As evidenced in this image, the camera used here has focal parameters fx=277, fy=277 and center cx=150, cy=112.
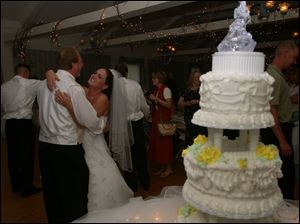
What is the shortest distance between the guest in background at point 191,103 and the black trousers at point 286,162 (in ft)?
0.80

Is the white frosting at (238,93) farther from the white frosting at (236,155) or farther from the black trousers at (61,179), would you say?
the black trousers at (61,179)

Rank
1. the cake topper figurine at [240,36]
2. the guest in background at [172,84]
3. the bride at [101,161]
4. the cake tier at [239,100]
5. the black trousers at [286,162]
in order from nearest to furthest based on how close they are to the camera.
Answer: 1. the cake tier at [239,100]
2. the cake topper figurine at [240,36]
3. the black trousers at [286,162]
4. the bride at [101,161]
5. the guest in background at [172,84]

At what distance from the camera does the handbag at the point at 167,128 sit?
1311 millimetres

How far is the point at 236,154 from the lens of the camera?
88cm

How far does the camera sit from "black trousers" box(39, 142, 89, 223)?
3.71ft

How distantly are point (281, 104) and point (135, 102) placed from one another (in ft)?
1.97

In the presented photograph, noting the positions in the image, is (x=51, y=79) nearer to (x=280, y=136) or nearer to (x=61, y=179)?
(x=61, y=179)

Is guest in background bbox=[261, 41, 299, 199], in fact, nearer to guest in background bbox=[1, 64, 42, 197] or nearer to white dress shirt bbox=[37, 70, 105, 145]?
white dress shirt bbox=[37, 70, 105, 145]

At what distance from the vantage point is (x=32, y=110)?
110 centimetres

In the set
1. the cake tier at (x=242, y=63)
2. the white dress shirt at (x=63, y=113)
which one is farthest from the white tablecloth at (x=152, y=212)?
the cake tier at (x=242, y=63)

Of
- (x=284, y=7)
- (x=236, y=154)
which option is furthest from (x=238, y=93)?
(x=284, y=7)

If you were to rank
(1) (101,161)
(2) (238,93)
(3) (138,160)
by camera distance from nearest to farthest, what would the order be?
(2) (238,93), (1) (101,161), (3) (138,160)

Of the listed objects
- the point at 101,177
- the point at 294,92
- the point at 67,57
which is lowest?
the point at 101,177

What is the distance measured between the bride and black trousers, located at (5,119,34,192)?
0.21 metres
